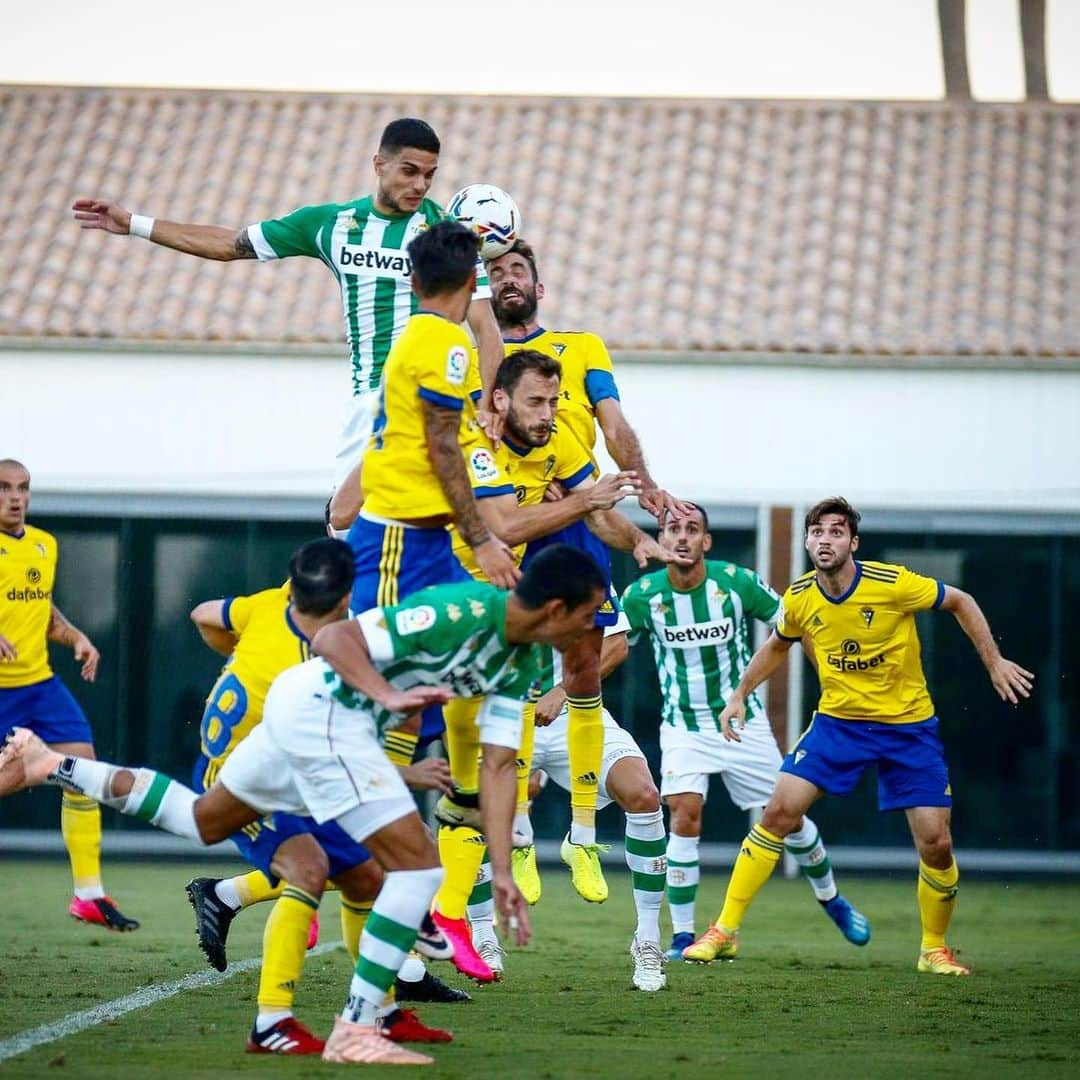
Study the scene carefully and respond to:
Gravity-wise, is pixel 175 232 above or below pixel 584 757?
above

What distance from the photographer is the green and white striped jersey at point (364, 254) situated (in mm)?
8688

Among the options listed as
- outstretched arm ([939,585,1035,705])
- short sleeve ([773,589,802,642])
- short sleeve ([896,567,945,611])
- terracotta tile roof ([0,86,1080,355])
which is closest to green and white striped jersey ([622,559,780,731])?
short sleeve ([773,589,802,642])

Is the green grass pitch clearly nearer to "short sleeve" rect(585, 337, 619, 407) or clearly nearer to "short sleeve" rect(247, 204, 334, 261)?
"short sleeve" rect(585, 337, 619, 407)

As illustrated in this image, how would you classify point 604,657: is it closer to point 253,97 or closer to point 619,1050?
point 619,1050

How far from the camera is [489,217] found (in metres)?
9.03

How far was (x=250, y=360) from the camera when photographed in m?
19.0

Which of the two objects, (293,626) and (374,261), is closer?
(293,626)

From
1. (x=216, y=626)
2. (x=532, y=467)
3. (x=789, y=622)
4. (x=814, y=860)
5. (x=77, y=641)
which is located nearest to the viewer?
(x=216, y=626)

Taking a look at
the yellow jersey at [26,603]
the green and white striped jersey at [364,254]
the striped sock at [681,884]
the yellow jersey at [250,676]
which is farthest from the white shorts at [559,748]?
the yellow jersey at [26,603]

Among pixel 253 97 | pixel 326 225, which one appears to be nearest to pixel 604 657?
pixel 326 225

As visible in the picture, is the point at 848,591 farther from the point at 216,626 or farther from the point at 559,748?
the point at 216,626

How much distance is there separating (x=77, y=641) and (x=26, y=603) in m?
0.52

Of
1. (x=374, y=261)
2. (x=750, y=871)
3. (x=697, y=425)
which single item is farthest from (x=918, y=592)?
(x=697, y=425)

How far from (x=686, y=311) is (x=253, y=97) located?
6853 millimetres
